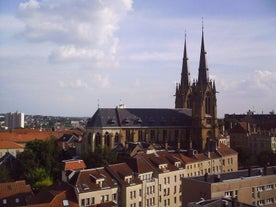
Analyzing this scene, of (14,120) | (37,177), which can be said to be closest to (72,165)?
(37,177)

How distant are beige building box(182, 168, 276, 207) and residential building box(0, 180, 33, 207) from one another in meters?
16.1

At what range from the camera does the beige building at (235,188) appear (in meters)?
38.6

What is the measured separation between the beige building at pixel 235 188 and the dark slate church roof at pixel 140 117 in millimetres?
35764

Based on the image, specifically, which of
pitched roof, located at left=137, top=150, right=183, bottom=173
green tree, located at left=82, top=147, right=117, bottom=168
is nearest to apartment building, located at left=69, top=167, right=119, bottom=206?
pitched roof, located at left=137, top=150, right=183, bottom=173

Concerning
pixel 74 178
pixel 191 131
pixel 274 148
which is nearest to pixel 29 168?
pixel 74 178

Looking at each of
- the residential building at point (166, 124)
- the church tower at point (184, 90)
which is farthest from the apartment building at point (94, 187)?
the church tower at point (184, 90)

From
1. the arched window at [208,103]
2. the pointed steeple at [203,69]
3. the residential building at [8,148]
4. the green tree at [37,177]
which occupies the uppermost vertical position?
the pointed steeple at [203,69]

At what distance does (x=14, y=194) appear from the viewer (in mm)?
42812

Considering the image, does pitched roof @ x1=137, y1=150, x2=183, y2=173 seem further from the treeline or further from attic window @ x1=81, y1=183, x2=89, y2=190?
attic window @ x1=81, y1=183, x2=89, y2=190

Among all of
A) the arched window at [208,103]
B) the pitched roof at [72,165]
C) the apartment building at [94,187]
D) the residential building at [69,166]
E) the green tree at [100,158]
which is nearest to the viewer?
the apartment building at [94,187]

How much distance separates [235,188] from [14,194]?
22.1 metres

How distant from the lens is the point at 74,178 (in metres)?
43.8

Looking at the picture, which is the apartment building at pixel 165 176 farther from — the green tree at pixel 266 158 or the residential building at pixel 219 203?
the green tree at pixel 266 158

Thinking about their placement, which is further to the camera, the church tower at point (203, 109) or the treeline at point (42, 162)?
the church tower at point (203, 109)
